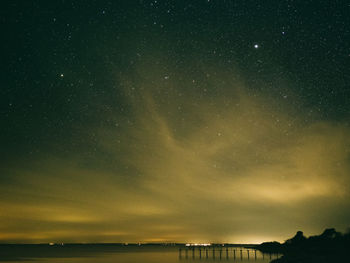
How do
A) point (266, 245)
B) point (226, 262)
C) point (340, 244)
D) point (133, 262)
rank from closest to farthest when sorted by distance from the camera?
point (340, 244) < point (133, 262) < point (226, 262) < point (266, 245)

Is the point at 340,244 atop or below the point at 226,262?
atop

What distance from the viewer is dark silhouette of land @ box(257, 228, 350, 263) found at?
42750mm

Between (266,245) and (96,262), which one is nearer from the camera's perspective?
(96,262)

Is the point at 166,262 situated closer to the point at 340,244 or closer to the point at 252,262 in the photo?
the point at 252,262

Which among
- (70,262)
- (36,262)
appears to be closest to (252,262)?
(70,262)

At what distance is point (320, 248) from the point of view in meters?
56.7

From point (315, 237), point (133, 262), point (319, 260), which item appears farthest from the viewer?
point (133, 262)

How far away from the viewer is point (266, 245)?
114 meters

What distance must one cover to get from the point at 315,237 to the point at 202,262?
27.9 metres

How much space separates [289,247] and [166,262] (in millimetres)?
31137

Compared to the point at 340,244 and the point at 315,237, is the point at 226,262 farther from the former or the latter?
the point at 340,244

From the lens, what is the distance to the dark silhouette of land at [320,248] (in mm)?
42750

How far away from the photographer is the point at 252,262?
78062mm

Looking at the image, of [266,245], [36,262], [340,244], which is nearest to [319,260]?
[340,244]
